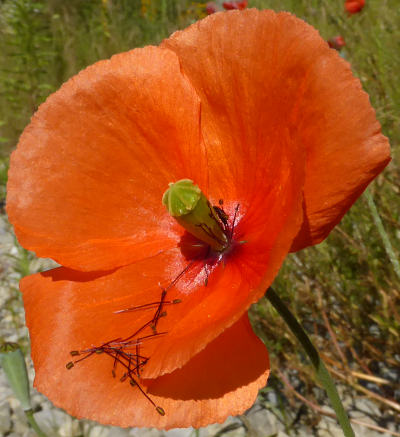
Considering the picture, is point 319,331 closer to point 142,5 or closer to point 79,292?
point 79,292

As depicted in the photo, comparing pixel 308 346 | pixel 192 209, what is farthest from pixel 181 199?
pixel 308 346

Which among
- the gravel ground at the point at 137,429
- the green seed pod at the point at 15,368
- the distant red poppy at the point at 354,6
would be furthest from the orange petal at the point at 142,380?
the distant red poppy at the point at 354,6

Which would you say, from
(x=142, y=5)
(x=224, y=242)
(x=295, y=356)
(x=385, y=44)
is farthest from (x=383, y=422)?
(x=142, y=5)

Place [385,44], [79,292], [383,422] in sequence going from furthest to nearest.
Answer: [385,44]
[383,422]
[79,292]

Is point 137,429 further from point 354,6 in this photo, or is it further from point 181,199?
point 354,6

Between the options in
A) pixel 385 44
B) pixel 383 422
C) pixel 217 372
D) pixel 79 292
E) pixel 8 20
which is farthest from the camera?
pixel 8 20

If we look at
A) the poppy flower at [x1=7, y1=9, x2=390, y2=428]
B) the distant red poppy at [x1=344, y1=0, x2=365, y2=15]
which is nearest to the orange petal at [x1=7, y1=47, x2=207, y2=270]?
the poppy flower at [x1=7, y1=9, x2=390, y2=428]

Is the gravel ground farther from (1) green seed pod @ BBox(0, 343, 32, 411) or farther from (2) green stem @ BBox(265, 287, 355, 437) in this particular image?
(2) green stem @ BBox(265, 287, 355, 437)
